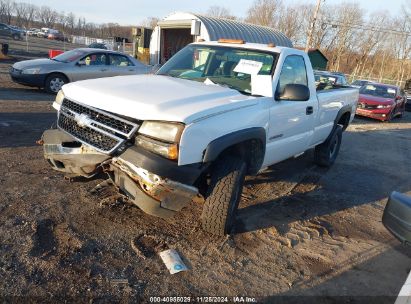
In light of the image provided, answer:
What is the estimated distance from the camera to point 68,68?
36.8ft

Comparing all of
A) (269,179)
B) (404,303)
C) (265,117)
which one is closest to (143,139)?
(265,117)

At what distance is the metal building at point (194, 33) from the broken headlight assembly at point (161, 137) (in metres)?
14.5

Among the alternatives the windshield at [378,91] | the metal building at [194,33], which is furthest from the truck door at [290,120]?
the metal building at [194,33]

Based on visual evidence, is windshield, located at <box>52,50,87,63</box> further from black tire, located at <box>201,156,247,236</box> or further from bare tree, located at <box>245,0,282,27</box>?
bare tree, located at <box>245,0,282,27</box>

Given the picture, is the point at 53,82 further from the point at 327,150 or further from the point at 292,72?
the point at 292,72

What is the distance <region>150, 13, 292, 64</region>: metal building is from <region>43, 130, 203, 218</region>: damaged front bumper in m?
14.4

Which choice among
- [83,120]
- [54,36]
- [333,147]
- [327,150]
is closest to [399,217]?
[83,120]

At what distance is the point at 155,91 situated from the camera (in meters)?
3.44

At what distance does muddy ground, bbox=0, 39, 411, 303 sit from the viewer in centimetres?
290

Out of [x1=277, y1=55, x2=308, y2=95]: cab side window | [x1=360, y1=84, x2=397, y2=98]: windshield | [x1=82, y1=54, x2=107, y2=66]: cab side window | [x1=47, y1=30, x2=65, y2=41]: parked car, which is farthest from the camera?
[x1=47, y1=30, x2=65, y2=41]: parked car

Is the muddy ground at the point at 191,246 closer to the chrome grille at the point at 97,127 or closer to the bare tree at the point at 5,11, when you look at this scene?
the chrome grille at the point at 97,127

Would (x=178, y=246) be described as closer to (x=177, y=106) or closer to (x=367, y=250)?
(x=177, y=106)

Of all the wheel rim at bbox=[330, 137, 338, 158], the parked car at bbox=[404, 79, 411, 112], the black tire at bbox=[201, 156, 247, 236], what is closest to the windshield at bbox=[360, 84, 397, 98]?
the parked car at bbox=[404, 79, 411, 112]

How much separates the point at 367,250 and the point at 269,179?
2.04m
